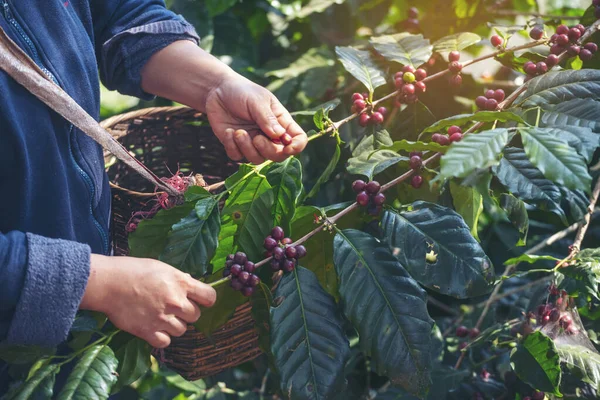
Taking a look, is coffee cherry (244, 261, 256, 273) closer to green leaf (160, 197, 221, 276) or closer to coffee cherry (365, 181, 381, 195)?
green leaf (160, 197, 221, 276)

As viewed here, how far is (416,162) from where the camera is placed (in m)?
1.02

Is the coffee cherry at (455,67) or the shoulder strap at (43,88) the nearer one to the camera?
the shoulder strap at (43,88)

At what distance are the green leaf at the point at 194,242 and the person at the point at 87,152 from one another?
0.25 ft

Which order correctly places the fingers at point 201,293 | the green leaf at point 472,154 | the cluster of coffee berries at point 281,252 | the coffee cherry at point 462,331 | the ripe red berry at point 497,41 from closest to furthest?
the green leaf at point 472,154 < the fingers at point 201,293 < the cluster of coffee berries at point 281,252 < the ripe red berry at point 497,41 < the coffee cherry at point 462,331

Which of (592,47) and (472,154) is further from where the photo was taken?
A: (592,47)

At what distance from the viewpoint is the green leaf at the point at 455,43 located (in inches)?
52.9

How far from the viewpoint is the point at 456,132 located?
1.00 meters

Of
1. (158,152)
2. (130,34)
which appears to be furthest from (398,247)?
(158,152)

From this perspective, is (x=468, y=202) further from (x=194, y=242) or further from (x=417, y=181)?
(x=194, y=242)

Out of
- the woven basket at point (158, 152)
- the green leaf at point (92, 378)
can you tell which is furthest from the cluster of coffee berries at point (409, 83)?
the green leaf at point (92, 378)

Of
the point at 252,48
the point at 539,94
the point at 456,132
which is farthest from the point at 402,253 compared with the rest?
the point at 252,48

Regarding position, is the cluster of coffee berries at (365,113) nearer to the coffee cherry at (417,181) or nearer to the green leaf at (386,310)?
the coffee cherry at (417,181)

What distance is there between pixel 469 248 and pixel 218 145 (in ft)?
2.68

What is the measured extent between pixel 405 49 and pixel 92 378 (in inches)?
34.0
